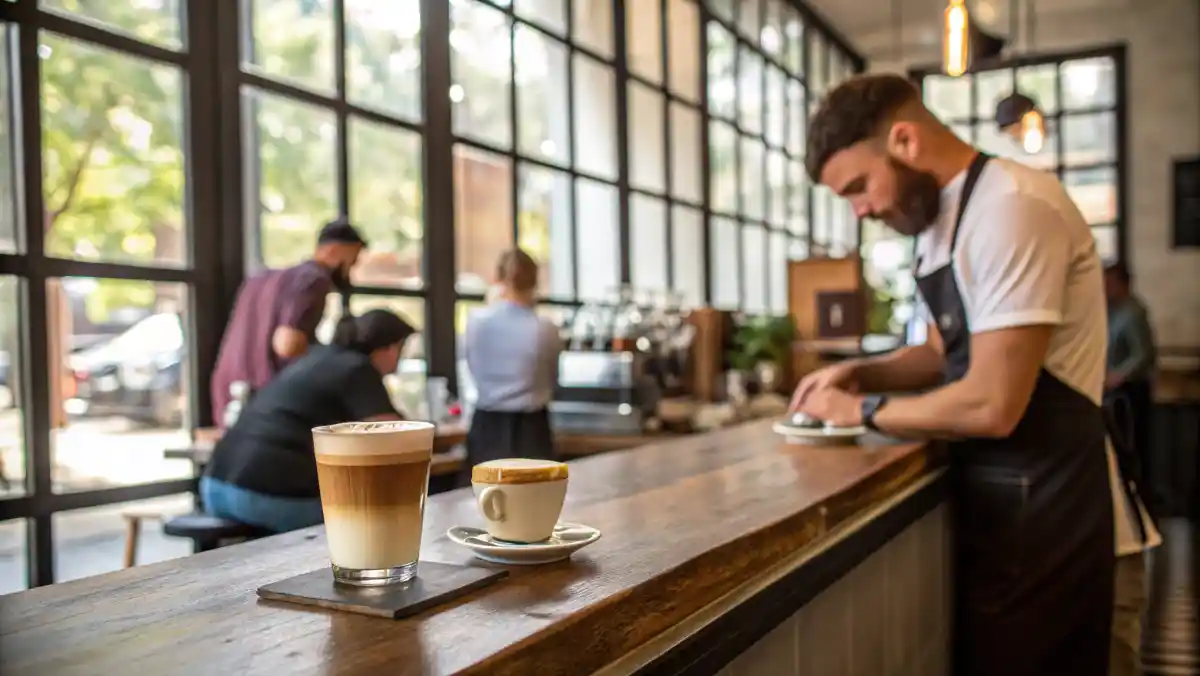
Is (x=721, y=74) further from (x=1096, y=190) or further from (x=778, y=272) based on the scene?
(x=1096, y=190)

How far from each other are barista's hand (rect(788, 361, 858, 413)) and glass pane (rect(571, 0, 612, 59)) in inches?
150

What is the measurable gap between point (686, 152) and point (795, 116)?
2472mm

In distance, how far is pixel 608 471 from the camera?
1627mm

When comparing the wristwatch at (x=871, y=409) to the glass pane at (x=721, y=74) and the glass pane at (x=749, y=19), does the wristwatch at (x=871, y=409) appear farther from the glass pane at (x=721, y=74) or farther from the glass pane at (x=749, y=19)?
the glass pane at (x=749, y=19)

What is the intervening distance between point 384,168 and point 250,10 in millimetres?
823

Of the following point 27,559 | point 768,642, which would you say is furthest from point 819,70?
point 768,642

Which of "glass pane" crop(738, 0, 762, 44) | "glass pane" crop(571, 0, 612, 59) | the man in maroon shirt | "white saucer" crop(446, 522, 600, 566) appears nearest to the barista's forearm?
"white saucer" crop(446, 522, 600, 566)

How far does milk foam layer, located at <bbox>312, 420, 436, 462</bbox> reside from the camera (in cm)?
81

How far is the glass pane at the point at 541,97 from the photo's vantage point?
5078 mm

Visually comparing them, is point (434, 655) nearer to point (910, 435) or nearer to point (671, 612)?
point (671, 612)

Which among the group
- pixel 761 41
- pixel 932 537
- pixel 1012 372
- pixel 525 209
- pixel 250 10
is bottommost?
pixel 932 537

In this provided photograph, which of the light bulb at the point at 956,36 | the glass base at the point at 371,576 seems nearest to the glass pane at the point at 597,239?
the light bulb at the point at 956,36

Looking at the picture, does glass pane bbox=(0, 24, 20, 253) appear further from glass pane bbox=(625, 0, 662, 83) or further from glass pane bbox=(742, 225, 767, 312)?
glass pane bbox=(742, 225, 767, 312)

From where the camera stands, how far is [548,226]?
5.37 metres
